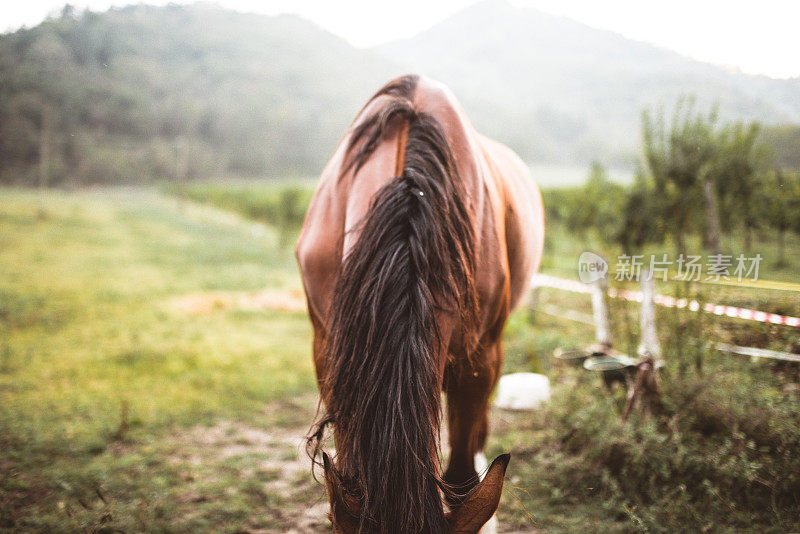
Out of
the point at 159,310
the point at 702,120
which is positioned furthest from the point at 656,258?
the point at 159,310

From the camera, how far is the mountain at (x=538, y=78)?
2300 cm

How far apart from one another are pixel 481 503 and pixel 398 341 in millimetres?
420

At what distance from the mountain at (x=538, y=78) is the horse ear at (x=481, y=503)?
52.6 feet

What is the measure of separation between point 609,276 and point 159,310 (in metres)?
7.66

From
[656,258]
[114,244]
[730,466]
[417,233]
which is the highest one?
[417,233]

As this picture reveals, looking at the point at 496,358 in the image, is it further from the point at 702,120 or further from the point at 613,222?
the point at 613,222

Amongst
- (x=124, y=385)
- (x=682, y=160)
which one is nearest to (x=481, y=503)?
(x=124, y=385)

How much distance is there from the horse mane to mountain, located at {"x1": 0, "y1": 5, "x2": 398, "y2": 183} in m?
4.52

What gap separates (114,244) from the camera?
1723 cm

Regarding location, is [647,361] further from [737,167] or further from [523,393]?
[737,167]

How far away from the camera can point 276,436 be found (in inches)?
159

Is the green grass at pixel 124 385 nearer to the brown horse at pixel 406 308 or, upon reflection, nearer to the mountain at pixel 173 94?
the brown horse at pixel 406 308

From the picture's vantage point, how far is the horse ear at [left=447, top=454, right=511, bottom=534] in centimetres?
106

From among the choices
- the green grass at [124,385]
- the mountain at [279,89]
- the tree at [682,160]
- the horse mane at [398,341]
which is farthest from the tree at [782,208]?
the green grass at [124,385]
